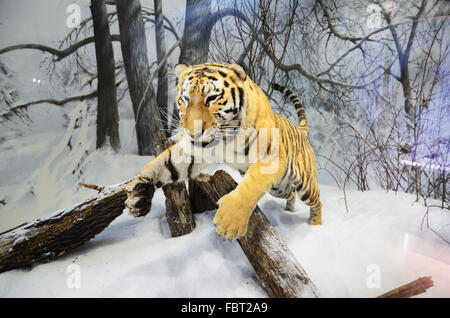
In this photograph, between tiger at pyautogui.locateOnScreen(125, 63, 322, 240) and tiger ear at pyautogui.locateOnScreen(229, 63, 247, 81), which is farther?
tiger ear at pyautogui.locateOnScreen(229, 63, 247, 81)

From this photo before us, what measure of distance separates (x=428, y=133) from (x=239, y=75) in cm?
90

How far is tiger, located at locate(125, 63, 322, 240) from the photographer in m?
0.85

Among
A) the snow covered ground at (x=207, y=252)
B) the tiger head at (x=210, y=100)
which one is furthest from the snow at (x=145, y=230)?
the tiger head at (x=210, y=100)

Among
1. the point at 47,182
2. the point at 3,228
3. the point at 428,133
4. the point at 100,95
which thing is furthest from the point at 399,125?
the point at 3,228

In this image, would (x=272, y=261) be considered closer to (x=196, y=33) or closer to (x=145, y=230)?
(x=145, y=230)

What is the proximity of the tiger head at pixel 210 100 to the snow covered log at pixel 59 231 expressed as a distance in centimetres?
32

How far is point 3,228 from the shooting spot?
136 centimetres

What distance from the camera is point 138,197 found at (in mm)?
938

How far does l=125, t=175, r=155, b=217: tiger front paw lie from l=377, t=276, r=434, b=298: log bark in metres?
0.77

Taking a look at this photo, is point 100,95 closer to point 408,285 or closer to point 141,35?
point 141,35

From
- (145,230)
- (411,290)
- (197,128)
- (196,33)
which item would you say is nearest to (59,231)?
(145,230)

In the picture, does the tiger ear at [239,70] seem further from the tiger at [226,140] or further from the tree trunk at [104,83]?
the tree trunk at [104,83]

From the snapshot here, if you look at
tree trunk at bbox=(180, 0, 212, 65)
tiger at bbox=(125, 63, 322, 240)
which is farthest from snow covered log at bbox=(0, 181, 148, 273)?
tree trunk at bbox=(180, 0, 212, 65)

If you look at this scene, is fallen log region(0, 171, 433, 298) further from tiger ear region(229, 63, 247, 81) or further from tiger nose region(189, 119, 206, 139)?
tiger ear region(229, 63, 247, 81)
